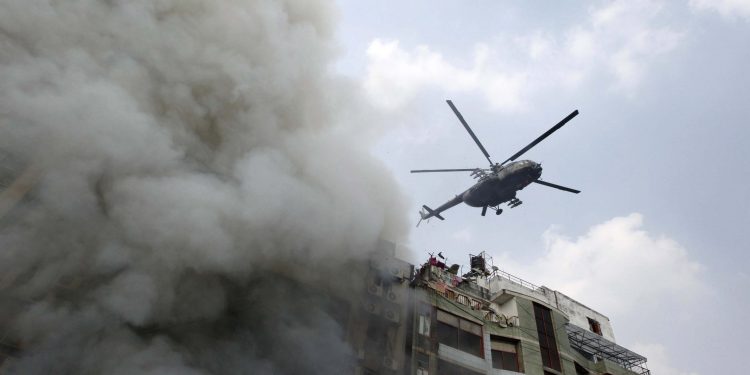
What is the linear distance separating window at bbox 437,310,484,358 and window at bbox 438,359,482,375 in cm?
91

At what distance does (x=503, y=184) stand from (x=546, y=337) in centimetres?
809

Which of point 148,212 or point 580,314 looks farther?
point 580,314

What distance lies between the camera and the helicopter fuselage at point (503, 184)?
2347 centimetres

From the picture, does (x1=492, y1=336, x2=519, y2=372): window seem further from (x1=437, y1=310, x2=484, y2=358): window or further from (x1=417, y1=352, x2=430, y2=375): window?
(x1=417, y1=352, x2=430, y2=375): window

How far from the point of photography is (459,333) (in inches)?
825

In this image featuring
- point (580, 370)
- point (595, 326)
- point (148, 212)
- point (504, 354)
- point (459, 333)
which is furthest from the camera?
point (595, 326)

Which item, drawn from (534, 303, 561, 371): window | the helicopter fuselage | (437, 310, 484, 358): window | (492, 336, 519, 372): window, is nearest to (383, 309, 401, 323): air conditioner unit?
(437, 310, 484, 358): window

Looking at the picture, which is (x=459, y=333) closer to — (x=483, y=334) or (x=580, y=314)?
(x=483, y=334)

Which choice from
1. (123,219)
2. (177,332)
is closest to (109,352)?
(177,332)

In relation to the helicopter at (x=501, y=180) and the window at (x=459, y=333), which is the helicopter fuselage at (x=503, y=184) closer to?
the helicopter at (x=501, y=180)

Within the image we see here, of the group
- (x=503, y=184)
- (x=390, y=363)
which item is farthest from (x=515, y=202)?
(x=390, y=363)

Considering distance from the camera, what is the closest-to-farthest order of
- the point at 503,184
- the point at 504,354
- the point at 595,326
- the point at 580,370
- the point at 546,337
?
1. the point at 504,354
2. the point at 546,337
3. the point at 580,370
4. the point at 503,184
5. the point at 595,326

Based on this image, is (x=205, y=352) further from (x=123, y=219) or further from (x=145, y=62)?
(x=145, y=62)

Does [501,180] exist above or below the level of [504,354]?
above
